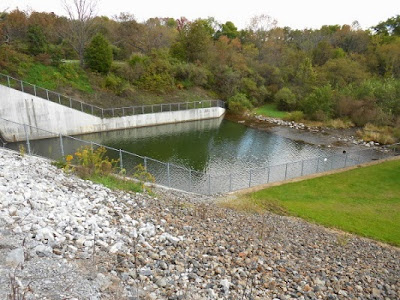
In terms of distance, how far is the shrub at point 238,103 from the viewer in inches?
1866

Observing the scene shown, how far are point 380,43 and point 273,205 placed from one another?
206ft

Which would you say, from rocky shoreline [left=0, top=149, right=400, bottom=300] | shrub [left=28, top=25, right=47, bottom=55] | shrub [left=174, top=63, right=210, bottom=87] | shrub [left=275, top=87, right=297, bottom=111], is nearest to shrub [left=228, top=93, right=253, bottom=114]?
shrub [left=275, top=87, right=297, bottom=111]

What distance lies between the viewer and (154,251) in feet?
26.8

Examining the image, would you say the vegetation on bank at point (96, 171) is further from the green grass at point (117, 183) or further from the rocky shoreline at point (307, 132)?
the rocky shoreline at point (307, 132)

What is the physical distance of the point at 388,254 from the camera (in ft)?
39.9

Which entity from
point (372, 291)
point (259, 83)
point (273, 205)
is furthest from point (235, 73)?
point (372, 291)

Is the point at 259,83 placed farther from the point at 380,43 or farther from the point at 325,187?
the point at 325,187

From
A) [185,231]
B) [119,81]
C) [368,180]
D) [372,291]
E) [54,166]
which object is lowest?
[368,180]

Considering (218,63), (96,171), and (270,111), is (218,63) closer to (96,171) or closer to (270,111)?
(270,111)

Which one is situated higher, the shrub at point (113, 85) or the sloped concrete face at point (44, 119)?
the shrub at point (113, 85)

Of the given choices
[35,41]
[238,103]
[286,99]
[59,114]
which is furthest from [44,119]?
[286,99]

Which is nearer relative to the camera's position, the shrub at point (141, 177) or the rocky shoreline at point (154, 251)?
the rocky shoreline at point (154, 251)

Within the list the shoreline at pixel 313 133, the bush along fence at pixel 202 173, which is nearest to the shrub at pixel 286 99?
the shoreline at pixel 313 133

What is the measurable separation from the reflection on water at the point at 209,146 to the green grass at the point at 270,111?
28.8ft
